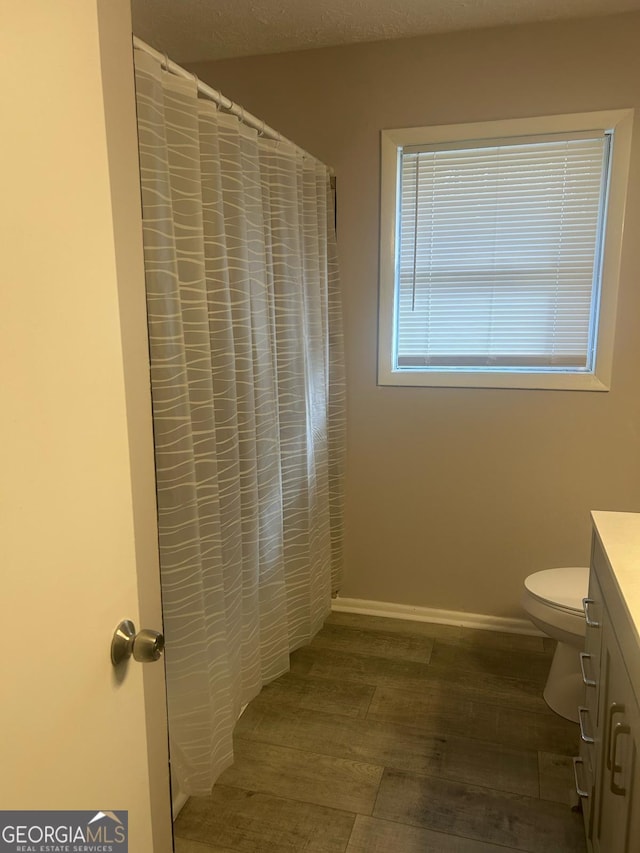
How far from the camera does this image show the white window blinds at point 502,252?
2352mm

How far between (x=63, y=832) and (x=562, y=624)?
1.71m

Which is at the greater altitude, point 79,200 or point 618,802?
point 79,200

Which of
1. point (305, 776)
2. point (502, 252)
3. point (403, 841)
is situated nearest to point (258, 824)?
point (305, 776)

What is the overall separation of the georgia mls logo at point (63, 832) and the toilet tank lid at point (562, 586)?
1.60 m

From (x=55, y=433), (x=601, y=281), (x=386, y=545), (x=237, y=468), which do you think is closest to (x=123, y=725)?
(x=55, y=433)

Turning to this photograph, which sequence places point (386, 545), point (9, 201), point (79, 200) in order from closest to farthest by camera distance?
point (9, 201) < point (79, 200) < point (386, 545)

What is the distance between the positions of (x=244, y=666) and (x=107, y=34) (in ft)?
5.62

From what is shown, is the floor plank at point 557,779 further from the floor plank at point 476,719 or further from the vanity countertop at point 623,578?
the vanity countertop at point 623,578

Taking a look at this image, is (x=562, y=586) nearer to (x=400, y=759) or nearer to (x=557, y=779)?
(x=557, y=779)

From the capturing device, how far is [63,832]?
75cm

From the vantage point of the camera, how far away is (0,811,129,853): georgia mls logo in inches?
26.8

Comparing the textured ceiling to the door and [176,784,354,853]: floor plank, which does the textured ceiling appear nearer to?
the door

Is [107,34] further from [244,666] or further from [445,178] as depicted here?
[445,178]

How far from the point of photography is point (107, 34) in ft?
2.70
